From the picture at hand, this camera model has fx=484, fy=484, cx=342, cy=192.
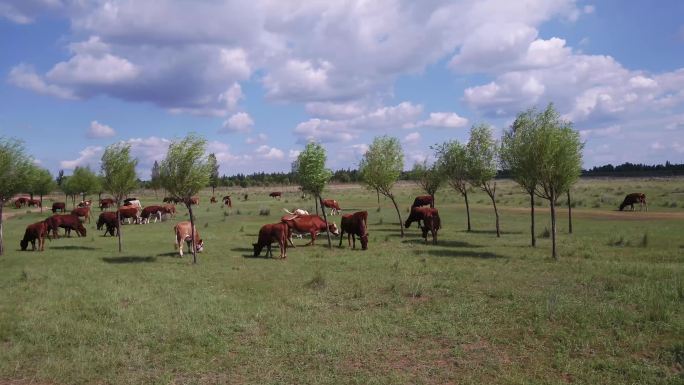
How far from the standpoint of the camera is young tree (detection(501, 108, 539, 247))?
21328 millimetres

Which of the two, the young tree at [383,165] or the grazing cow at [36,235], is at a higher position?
the young tree at [383,165]

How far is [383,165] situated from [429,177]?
838 cm

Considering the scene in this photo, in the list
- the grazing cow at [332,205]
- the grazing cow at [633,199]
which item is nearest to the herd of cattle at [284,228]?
the grazing cow at [332,205]

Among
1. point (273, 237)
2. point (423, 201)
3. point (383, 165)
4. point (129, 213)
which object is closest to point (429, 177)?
point (423, 201)

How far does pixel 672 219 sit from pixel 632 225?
17.4 ft

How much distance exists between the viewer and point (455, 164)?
106 feet

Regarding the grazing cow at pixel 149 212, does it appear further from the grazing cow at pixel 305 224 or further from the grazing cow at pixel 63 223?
the grazing cow at pixel 305 224

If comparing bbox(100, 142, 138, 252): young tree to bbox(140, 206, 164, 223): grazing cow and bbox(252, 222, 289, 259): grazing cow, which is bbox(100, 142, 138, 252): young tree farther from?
bbox(140, 206, 164, 223): grazing cow

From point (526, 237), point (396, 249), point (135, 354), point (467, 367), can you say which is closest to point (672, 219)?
point (526, 237)

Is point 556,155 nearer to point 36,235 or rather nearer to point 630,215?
A: point 630,215

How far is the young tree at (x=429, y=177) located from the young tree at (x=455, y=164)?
708mm

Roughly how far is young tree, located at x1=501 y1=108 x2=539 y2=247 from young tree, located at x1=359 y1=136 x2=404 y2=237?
789 cm

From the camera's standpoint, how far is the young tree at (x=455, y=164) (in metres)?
31.5

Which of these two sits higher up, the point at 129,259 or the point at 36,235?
the point at 36,235
